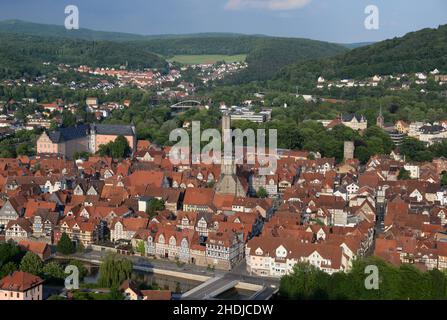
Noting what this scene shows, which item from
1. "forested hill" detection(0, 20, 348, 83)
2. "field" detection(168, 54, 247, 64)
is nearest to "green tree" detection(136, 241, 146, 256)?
"forested hill" detection(0, 20, 348, 83)

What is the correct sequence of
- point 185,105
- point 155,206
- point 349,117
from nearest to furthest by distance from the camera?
point 155,206
point 349,117
point 185,105

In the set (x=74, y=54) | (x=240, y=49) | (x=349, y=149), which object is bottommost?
(x=349, y=149)

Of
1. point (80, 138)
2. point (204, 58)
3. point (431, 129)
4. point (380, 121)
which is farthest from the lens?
point (204, 58)

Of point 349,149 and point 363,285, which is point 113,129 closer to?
point 349,149

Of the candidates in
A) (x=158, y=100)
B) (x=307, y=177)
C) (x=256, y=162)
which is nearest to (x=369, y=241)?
(x=307, y=177)

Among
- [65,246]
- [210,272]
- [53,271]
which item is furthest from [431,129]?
[53,271]
